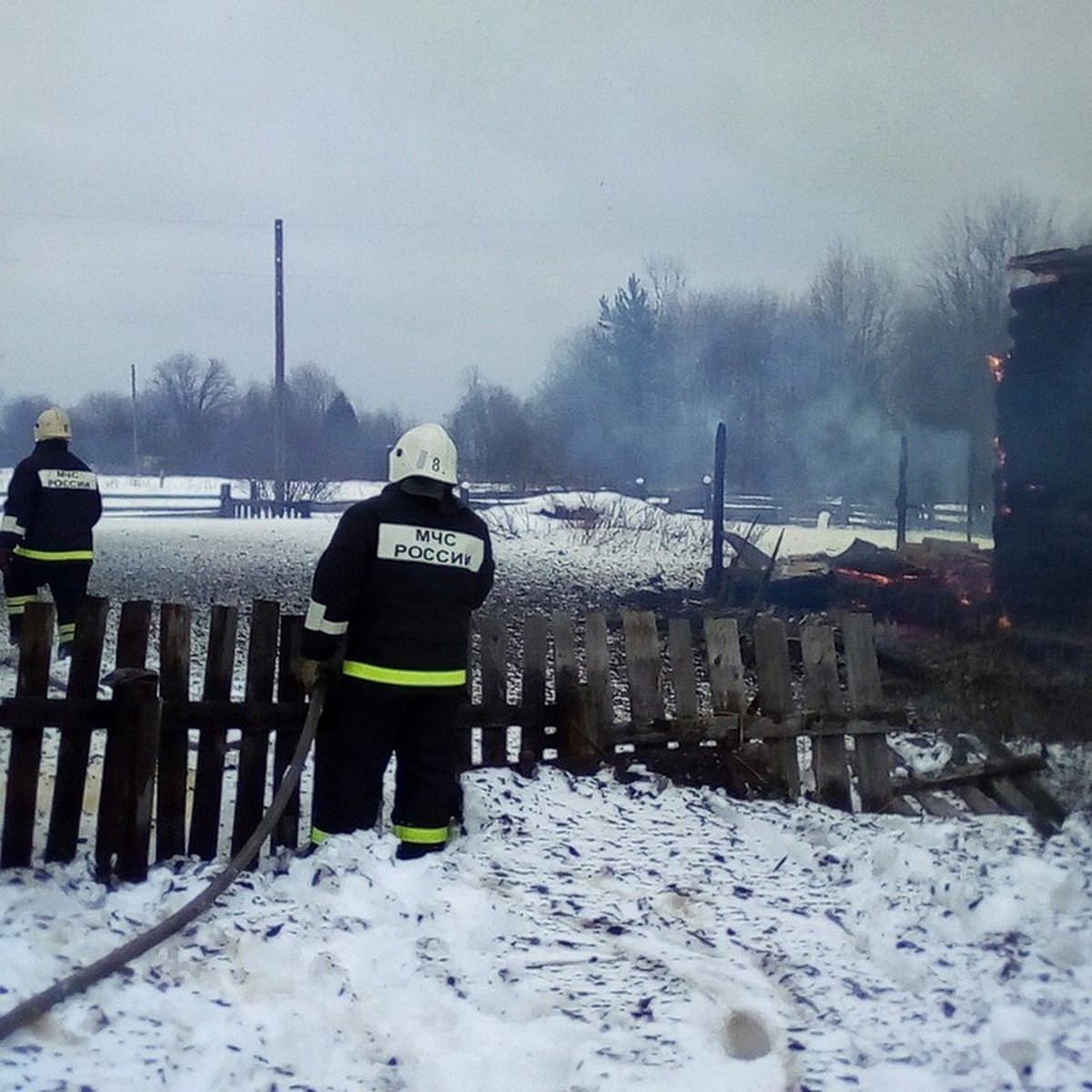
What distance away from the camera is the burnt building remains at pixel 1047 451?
29.3 feet

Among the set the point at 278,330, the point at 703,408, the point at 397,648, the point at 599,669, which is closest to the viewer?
the point at 397,648

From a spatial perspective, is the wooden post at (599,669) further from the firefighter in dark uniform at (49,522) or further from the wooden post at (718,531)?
the wooden post at (718,531)

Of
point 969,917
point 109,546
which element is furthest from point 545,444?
point 969,917

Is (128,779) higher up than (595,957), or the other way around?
(128,779)

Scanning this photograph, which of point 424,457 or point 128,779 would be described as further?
point 424,457

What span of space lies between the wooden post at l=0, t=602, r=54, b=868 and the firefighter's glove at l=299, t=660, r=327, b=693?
889 millimetres

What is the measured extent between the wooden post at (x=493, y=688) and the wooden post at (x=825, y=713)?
54.1 inches

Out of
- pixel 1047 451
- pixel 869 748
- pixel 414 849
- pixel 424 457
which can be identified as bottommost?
pixel 414 849

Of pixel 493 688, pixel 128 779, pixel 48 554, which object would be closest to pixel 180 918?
pixel 128 779

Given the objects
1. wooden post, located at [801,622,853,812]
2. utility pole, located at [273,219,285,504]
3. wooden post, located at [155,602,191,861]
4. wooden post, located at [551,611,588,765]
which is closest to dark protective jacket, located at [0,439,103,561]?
wooden post, located at [155,602,191,861]

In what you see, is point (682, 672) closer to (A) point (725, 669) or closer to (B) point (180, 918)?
(A) point (725, 669)

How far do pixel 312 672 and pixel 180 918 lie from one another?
3.29 ft

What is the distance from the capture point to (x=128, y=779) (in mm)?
3529

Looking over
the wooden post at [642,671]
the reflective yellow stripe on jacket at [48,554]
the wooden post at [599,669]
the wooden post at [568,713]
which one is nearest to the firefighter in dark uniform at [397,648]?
the wooden post at [568,713]
